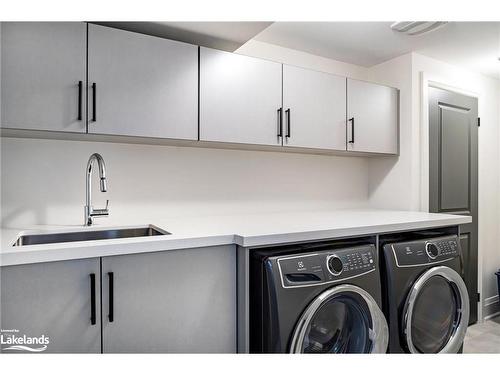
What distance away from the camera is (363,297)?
158cm

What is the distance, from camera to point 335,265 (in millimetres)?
1546

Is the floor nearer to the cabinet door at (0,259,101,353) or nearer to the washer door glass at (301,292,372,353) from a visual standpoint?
the washer door glass at (301,292,372,353)

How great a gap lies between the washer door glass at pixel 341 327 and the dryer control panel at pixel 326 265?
106 millimetres

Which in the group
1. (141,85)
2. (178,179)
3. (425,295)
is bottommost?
(425,295)

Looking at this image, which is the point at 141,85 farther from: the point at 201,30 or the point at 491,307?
the point at 491,307

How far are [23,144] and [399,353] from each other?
2.25m

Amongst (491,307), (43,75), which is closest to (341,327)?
(43,75)

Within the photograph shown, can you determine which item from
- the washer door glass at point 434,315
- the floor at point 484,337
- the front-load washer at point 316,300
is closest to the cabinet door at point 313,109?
the front-load washer at point 316,300

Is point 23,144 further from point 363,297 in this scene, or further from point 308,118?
point 363,297

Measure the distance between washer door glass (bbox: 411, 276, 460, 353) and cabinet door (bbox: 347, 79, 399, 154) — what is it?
1.06 meters

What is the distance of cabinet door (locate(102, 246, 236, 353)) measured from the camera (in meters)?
1.25

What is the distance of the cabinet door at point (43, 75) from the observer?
4.60 ft

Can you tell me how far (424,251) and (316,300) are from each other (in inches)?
32.9
